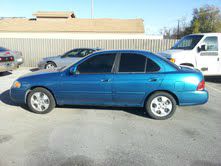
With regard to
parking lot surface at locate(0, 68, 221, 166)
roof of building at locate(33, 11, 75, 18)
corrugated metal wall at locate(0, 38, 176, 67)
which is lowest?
parking lot surface at locate(0, 68, 221, 166)

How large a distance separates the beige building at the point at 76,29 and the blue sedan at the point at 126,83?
1892 centimetres

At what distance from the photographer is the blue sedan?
4285 mm

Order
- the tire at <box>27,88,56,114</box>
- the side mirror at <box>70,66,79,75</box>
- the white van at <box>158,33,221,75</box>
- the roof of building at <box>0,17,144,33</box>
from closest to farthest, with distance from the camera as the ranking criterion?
1. the side mirror at <box>70,66,79,75</box>
2. the tire at <box>27,88,56,114</box>
3. the white van at <box>158,33,221,75</box>
4. the roof of building at <box>0,17,144,33</box>

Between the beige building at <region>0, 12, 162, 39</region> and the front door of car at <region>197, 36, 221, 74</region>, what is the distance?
51.6 ft

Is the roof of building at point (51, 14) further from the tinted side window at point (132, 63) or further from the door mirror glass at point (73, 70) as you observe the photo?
the tinted side window at point (132, 63)

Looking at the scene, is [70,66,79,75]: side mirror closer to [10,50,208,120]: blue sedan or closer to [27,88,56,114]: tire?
[10,50,208,120]: blue sedan

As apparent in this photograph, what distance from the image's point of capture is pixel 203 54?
295 inches

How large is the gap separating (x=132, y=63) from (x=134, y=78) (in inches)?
14.2

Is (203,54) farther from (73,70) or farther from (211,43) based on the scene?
(73,70)

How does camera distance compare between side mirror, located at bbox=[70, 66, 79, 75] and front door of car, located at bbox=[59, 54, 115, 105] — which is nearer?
front door of car, located at bbox=[59, 54, 115, 105]

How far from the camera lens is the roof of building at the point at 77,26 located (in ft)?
77.3

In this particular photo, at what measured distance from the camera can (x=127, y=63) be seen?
14.5 ft

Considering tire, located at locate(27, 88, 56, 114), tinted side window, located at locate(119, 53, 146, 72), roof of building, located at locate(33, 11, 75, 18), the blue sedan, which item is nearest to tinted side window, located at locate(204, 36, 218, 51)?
the blue sedan

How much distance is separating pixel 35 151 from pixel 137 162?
167cm
